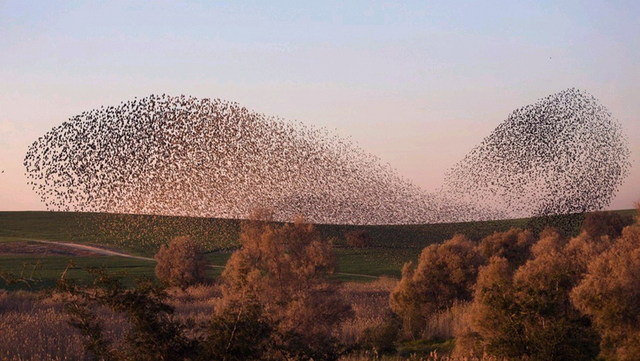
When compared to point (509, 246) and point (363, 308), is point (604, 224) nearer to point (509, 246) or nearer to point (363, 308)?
point (509, 246)

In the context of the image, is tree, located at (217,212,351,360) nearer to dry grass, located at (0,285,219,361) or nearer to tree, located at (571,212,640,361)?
dry grass, located at (0,285,219,361)

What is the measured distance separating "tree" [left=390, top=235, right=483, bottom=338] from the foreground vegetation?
55 millimetres

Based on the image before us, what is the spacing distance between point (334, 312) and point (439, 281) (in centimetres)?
916

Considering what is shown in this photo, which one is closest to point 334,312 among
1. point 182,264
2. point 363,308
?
point 363,308

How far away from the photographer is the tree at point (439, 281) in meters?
26.7

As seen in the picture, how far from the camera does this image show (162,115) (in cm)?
4047

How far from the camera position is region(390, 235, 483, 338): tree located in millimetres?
26734

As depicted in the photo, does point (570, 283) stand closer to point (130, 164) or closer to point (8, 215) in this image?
point (130, 164)

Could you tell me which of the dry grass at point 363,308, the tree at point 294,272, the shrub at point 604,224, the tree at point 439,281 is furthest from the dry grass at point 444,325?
the shrub at point 604,224

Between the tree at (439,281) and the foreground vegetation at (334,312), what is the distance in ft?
0.18

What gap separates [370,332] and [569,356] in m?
7.54

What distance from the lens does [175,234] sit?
8269cm

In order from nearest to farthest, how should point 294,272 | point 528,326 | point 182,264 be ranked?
point 528,326, point 294,272, point 182,264

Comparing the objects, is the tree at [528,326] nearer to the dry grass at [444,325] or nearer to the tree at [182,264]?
the dry grass at [444,325]
